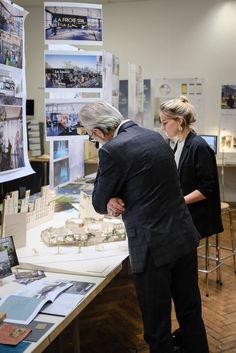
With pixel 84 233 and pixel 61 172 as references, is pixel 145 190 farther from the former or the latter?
pixel 61 172

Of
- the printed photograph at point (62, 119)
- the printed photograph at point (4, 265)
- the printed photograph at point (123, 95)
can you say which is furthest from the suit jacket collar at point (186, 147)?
the printed photograph at point (123, 95)

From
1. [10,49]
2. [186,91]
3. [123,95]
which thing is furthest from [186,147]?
[186,91]

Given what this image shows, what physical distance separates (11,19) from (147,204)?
1.23 m

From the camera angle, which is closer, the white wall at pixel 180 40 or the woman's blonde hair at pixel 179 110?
the woman's blonde hair at pixel 179 110

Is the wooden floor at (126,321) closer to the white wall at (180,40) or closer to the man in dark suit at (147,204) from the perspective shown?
the man in dark suit at (147,204)

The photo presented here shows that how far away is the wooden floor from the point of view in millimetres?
2383

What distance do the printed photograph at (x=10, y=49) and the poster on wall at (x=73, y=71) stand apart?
1.98 feet

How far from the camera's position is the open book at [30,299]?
55.5 inches

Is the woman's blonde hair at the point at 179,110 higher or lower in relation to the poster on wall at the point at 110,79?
lower

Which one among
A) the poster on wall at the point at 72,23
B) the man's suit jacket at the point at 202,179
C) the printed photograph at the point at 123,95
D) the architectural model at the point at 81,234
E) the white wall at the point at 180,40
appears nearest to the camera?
the architectural model at the point at 81,234

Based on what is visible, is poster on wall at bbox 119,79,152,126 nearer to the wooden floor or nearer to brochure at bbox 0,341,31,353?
the wooden floor

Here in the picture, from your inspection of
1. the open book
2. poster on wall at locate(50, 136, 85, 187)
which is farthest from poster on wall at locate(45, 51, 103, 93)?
the open book

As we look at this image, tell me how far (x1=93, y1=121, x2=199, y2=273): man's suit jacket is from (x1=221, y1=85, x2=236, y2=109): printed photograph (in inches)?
195

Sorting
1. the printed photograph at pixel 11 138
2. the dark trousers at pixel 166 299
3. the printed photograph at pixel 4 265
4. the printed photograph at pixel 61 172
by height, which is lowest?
the dark trousers at pixel 166 299
